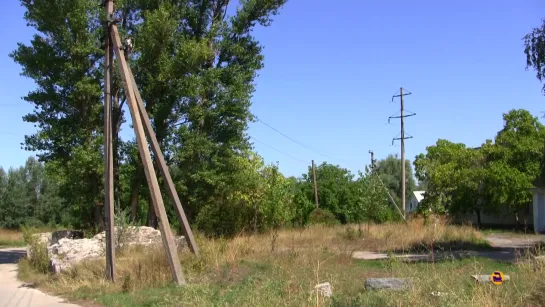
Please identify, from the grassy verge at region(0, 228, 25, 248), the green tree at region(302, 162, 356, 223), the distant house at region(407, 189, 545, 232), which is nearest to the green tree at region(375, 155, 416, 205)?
the green tree at region(302, 162, 356, 223)

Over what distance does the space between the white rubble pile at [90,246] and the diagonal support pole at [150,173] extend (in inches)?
158

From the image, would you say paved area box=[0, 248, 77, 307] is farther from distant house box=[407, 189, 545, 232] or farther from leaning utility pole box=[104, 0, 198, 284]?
distant house box=[407, 189, 545, 232]

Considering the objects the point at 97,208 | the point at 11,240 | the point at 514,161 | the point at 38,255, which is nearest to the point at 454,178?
the point at 514,161

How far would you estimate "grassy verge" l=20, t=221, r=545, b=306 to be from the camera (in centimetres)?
694

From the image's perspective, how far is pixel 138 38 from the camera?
2498cm

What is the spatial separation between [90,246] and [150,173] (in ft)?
24.4

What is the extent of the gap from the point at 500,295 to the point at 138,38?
21.4 m

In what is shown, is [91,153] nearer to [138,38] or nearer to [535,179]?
[138,38]

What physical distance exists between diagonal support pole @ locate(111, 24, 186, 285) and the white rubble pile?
402 centimetres

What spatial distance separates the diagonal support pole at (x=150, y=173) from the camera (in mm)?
13086

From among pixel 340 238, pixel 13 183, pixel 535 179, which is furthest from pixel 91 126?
pixel 13 183

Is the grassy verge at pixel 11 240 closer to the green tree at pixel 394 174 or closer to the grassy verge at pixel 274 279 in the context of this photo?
the grassy verge at pixel 274 279

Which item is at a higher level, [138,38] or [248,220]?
[138,38]

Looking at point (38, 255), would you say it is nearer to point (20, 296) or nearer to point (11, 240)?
point (20, 296)
